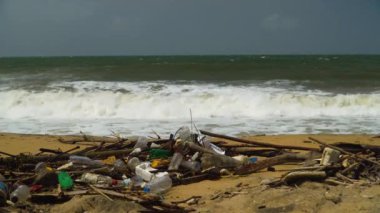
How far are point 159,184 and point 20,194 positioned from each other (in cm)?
134

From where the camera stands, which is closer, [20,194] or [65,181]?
[20,194]

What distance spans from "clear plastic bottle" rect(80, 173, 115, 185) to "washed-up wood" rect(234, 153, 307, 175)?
4.90 feet

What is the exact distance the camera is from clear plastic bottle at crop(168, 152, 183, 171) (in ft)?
16.8

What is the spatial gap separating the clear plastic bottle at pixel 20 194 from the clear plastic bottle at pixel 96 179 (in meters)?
0.61

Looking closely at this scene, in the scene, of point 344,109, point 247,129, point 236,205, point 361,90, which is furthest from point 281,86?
point 236,205

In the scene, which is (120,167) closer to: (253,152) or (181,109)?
(253,152)

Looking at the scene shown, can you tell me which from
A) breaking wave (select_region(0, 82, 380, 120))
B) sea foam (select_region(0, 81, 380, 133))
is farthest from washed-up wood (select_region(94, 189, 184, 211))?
breaking wave (select_region(0, 82, 380, 120))

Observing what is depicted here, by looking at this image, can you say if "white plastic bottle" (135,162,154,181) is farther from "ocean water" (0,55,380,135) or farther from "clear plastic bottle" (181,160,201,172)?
"ocean water" (0,55,380,135)

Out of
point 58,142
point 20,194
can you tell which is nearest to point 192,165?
point 20,194

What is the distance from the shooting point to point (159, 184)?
4.59m

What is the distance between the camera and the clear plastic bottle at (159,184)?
4.46 meters

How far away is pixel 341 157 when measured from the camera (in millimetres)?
4875

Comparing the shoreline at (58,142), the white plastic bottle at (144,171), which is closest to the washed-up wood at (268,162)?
the white plastic bottle at (144,171)

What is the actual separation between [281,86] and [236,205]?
15.3m
